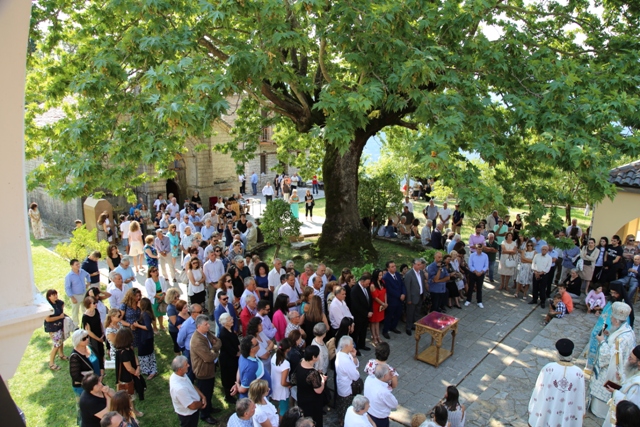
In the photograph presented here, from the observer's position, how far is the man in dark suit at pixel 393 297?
9414mm

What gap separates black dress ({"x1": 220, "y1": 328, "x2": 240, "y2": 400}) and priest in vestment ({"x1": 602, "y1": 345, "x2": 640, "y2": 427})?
16.5 feet

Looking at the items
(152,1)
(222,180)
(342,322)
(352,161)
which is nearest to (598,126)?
(342,322)

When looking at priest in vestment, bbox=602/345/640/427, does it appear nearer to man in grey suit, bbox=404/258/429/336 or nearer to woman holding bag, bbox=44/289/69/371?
man in grey suit, bbox=404/258/429/336

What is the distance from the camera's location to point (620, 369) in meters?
6.73

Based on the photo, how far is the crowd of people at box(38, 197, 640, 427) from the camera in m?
5.75

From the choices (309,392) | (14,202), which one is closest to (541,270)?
(309,392)

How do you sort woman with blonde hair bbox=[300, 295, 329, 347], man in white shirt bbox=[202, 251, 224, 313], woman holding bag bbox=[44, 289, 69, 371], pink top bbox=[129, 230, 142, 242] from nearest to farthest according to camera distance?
woman with blonde hair bbox=[300, 295, 329, 347] → woman holding bag bbox=[44, 289, 69, 371] → man in white shirt bbox=[202, 251, 224, 313] → pink top bbox=[129, 230, 142, 242]

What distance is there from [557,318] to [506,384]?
344cm

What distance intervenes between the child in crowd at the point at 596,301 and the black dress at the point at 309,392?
7.19 m

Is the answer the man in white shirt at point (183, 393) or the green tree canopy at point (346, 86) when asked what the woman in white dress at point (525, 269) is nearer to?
the green tree canopy at point (346, 86)

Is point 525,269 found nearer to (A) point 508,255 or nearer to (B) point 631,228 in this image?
(A) point 508,255

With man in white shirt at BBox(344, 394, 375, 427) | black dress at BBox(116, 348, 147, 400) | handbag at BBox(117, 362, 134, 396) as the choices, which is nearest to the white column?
man in white shirt at BBox(344, 394, 375, 427)

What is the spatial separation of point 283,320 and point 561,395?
13.6 feet

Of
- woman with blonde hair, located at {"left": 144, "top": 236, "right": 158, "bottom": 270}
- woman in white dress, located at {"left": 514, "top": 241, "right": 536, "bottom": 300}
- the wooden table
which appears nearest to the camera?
the wooden table
